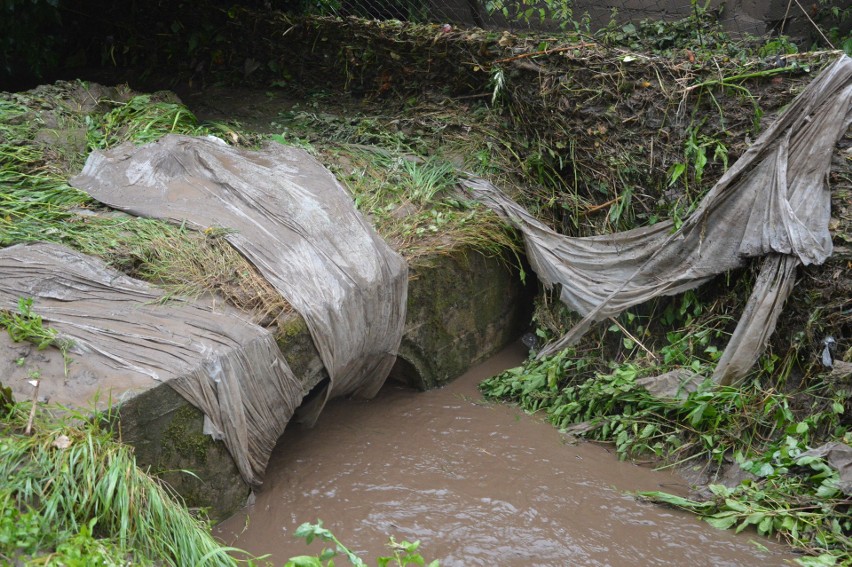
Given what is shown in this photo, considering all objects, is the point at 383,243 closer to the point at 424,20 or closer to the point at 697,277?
the point at 697,277

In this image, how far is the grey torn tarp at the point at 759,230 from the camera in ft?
13.6

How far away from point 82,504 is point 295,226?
6.78ft

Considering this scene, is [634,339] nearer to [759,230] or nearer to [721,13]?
[759,230]

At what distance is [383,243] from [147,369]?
167 centimetres

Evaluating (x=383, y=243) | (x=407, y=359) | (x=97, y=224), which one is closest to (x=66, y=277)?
(x=97, y=224)

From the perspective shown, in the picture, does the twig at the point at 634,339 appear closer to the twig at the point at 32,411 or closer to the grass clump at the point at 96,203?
the grass clump at the point at 96,203

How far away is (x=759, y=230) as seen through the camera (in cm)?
427

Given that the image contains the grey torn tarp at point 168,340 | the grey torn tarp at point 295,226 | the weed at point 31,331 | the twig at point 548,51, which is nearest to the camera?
the weed at point 31,331

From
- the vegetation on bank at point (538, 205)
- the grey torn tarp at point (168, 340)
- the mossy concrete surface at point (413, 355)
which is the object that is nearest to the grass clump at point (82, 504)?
the vegetation on bank at point (538, 205)

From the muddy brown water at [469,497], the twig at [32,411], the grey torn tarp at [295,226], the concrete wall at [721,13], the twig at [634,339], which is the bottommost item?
the muddy brown water at [469,497]

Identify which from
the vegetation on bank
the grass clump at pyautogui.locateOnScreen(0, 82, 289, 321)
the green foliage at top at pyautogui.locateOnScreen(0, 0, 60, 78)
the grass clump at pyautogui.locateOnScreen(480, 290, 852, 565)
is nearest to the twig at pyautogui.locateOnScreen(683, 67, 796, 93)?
the vegetation on bank

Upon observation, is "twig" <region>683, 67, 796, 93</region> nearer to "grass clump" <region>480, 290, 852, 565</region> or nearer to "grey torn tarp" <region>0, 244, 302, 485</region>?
"grass clump" <region>480, 290, 852, 565</region>

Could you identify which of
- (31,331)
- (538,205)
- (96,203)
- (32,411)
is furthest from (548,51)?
(32,411)

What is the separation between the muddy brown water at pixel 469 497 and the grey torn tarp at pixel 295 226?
1.08 ft
